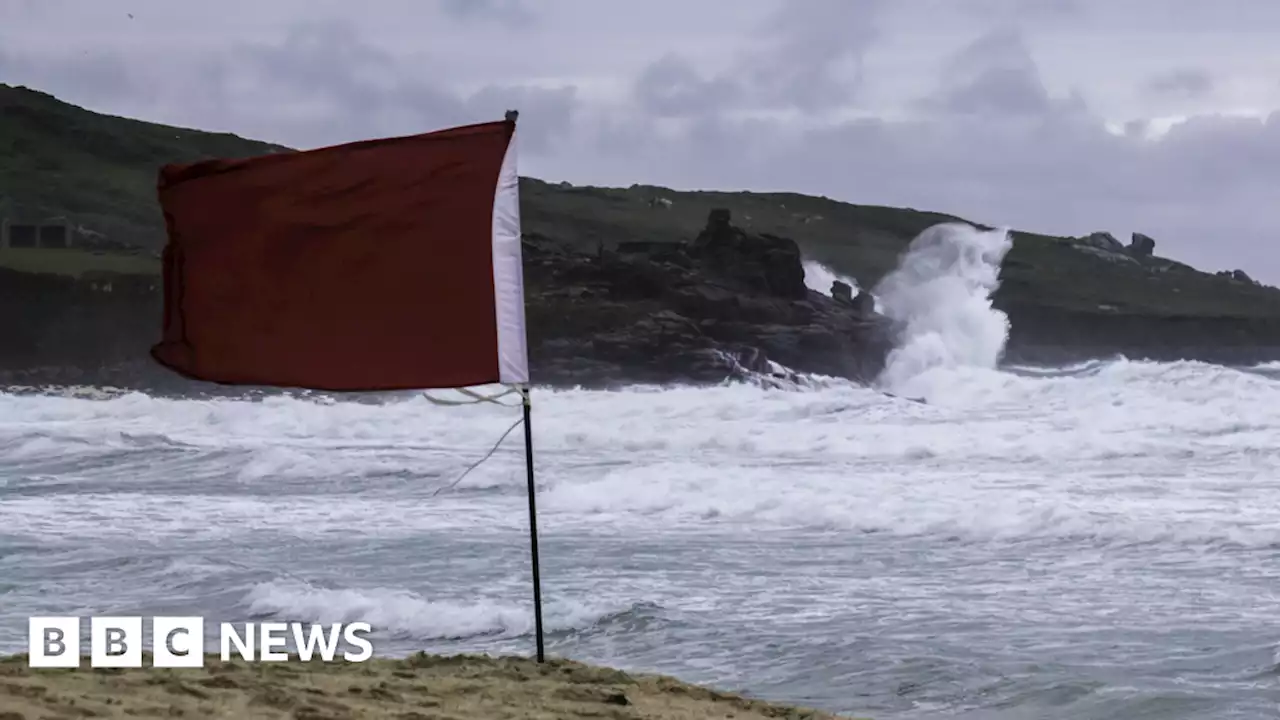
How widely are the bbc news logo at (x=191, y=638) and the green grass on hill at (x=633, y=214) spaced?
9470 centimetres

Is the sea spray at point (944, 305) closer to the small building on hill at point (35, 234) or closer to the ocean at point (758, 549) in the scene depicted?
the ocean at point (758, 549)

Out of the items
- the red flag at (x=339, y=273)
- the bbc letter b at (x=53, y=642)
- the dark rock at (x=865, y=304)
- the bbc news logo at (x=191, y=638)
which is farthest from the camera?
the dark rock at (x=865, y=304)

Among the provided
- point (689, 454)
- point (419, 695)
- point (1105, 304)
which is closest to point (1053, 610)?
point (419, 695)

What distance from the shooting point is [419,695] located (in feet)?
21.2

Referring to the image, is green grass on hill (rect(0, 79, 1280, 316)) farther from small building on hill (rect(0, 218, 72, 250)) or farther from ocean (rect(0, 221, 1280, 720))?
ocean (rect(0, 221, 1280, 720))

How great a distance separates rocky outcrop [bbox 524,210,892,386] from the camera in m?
58.3

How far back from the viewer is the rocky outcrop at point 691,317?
2296 inches

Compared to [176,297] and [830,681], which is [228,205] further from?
[830,681]

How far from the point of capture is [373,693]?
6.38 m

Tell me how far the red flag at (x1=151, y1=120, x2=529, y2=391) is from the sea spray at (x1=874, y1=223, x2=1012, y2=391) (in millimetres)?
47762

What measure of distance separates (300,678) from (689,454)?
58.8 ft

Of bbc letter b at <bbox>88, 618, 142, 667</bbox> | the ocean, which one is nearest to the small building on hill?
the ocean

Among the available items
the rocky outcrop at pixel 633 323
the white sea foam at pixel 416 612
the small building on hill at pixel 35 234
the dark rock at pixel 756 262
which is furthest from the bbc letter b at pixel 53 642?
the small building on hill at pixel 35 234

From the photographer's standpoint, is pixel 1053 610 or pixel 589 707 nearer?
pixel 589 707
